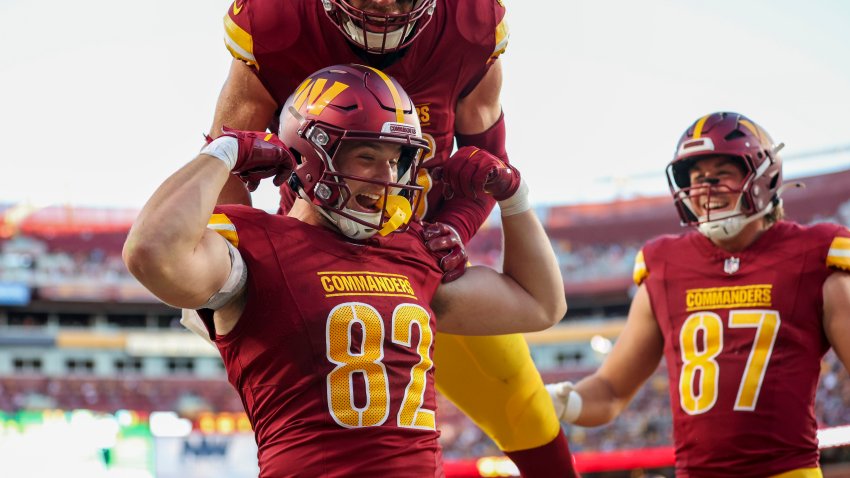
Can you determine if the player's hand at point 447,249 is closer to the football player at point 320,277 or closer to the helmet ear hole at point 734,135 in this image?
the football player at point 320,277

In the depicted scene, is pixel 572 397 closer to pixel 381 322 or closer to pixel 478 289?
pixel 478 289

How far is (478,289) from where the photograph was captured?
10.4ft

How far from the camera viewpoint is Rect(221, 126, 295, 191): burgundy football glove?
8.53ft

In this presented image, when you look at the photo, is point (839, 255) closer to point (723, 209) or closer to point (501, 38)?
point (723, 209)

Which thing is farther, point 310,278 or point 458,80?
point 458,80

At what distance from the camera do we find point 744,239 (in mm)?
4270

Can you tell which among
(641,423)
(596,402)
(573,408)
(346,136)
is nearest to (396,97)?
(346,136)

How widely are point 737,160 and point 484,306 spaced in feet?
5.02

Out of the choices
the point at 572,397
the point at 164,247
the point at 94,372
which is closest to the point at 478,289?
the point at 164,247

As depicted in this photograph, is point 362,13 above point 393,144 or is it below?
above

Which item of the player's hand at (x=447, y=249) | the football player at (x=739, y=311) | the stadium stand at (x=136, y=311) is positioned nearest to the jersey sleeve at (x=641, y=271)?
the football player at (x=739, y=311)

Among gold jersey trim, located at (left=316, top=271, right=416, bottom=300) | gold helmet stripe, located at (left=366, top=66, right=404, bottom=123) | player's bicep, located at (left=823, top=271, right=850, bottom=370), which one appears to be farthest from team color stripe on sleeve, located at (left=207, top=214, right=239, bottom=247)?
player's bicep, located at (left=823, top=271, right=850, bottom=370)

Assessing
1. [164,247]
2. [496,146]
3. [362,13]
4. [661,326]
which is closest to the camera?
[164,247]

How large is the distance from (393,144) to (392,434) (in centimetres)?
75
